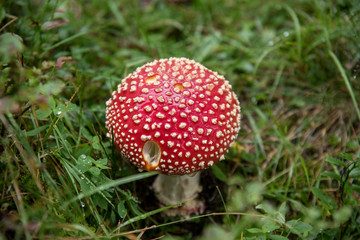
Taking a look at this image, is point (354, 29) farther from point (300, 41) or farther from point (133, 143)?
point (133, 143)

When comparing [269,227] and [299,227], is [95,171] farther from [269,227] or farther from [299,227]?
[299,227]

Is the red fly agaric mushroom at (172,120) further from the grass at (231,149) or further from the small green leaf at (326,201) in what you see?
the small green leaf at (326,201)

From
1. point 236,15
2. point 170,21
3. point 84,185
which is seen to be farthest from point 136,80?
point 236,15

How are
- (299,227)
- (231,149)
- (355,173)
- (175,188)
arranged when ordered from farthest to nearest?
(231,149) < (175,188) < (355,173) < (299,227)

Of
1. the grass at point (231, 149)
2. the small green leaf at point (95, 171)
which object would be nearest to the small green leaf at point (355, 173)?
the grass at point (231, 149)

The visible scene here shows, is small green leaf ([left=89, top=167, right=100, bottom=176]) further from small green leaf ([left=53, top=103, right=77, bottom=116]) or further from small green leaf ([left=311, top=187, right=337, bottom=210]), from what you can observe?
small green leaf ([left=311, top=187, right=337, bottom=210])

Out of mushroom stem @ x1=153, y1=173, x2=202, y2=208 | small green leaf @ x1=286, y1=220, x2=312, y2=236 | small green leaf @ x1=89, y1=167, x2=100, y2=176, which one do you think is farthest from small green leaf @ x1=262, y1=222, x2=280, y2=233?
small green leaf @ x1=89, y1=167, x2=100, y2=176

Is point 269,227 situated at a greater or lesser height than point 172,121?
lesser

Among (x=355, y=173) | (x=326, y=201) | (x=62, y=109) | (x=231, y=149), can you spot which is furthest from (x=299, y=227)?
(x=62, y=109)
